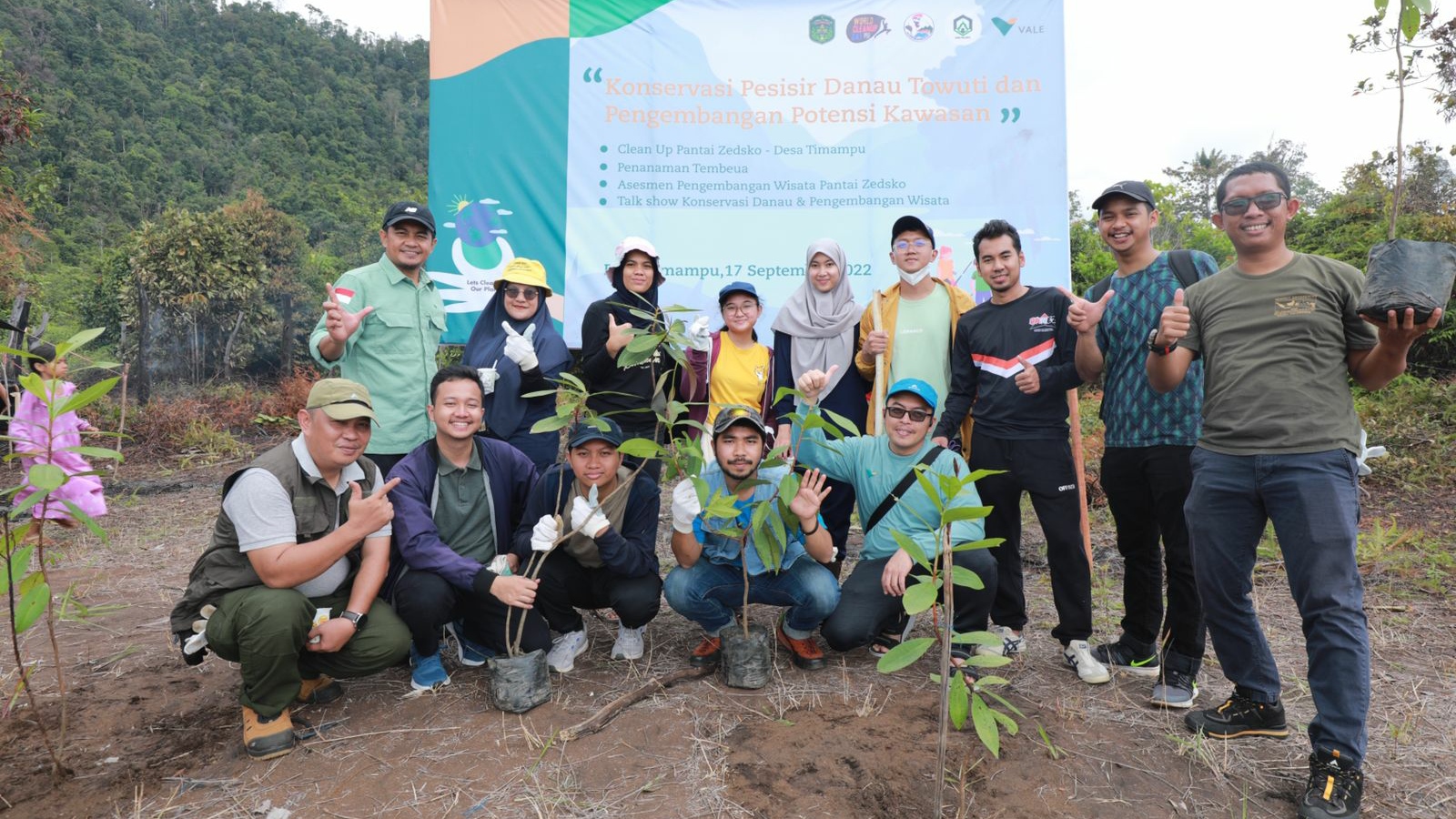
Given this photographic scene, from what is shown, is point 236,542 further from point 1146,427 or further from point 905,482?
point 1146,427

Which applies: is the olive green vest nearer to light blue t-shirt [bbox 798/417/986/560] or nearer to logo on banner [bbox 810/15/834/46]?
light blue t-shirt [bbox 798/417/986/560]

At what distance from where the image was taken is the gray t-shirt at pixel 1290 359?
7.15 ft

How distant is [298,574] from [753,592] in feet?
5.36

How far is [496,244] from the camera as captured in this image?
4.94 metres

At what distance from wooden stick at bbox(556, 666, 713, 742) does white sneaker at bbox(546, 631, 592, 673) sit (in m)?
0.35

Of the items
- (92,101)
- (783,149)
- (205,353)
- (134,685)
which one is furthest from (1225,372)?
(92,101)

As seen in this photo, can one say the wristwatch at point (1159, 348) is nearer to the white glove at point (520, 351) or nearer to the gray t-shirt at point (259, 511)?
the white glove at point (520, 351)

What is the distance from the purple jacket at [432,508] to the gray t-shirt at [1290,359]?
250 centimetres

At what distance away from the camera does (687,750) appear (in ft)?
7.86

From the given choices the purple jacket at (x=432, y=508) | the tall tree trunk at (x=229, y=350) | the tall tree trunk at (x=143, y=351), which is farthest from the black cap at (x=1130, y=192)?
the tall tree trunk at (x=229, y=350)

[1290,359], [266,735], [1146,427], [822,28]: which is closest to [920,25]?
[822,28]

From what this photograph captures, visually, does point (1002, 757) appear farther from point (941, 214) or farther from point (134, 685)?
point (941, 214)

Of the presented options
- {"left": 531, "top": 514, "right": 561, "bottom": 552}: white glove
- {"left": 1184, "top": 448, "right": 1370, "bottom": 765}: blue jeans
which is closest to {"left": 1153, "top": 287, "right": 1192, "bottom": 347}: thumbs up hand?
{"left": 1184, "top": 448, "right": 1370, "bottom": 765}: blue jeans

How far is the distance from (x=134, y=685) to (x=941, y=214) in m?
4.70
